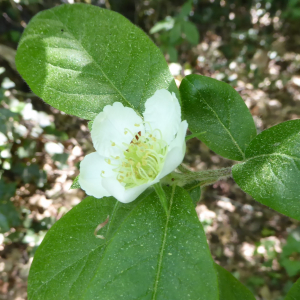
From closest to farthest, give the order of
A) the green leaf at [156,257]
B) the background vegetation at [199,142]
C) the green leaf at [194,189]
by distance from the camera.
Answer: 1. the green leaf at [156,257]
2. the green leaf at [194,189]
3. the background vegetation at [199,142]

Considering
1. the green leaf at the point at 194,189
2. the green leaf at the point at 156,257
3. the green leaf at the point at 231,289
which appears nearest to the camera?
the green leaf at the point at 156,257

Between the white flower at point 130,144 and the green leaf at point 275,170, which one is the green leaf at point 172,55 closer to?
the white flower at point 130,144

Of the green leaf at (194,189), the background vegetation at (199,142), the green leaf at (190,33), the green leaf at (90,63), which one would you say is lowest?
the background vegetation at (199,142)

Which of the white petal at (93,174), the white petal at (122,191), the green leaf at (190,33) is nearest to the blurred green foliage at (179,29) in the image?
the green leaf at (190,33)

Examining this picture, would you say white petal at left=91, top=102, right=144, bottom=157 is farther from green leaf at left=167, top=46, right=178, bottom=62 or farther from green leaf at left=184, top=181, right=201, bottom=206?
green leaf at left=167, top=46, right=178, bottom=62

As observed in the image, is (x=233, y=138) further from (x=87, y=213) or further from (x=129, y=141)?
(x=87, y=213)

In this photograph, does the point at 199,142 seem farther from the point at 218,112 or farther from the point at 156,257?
the point at 156,257
